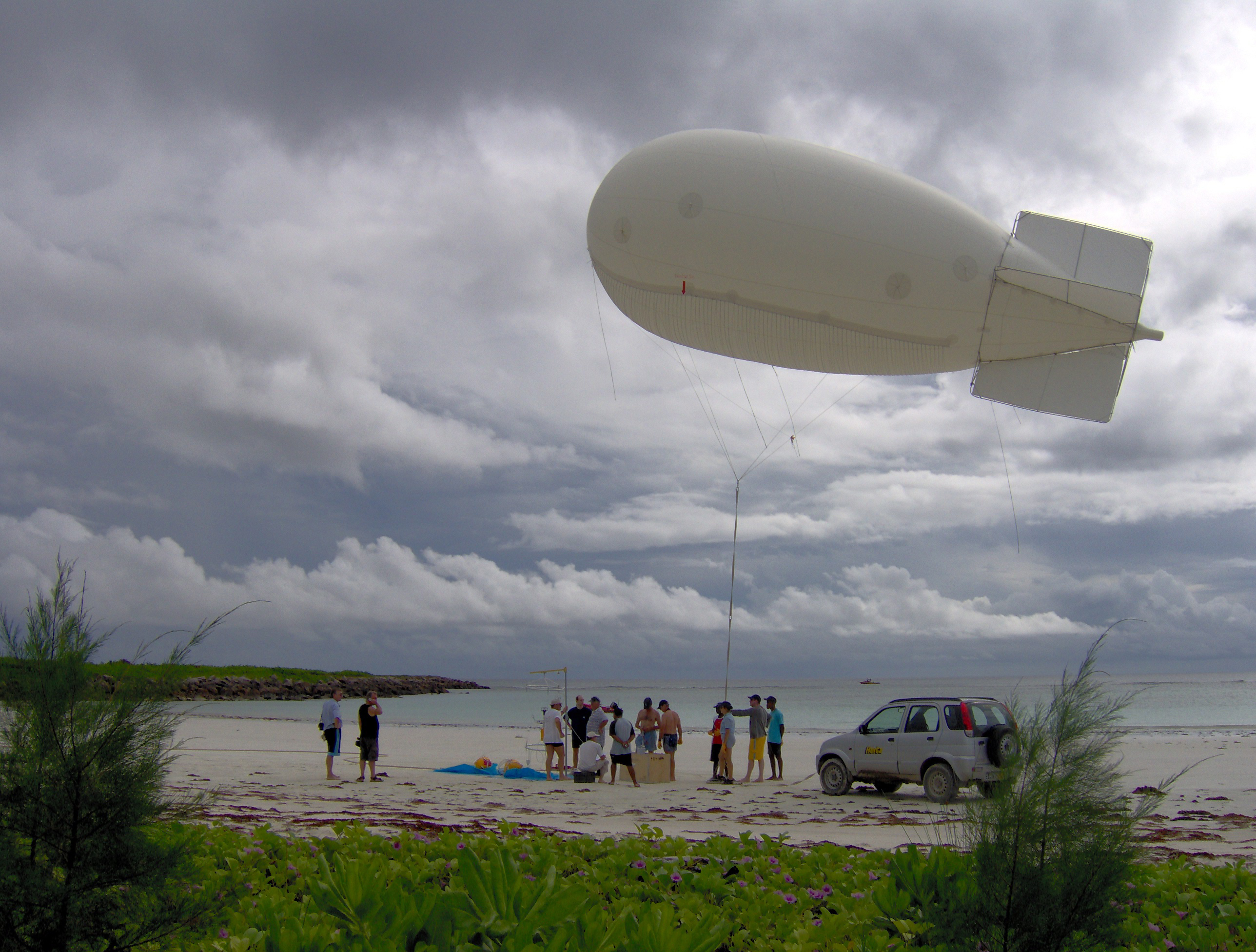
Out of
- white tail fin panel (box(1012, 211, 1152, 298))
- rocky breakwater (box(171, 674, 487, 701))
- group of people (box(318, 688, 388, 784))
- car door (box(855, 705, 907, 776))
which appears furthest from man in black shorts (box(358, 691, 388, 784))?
rocky breakwater (box(171, 674, 487, 701))

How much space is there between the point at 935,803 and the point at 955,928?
11321 mm

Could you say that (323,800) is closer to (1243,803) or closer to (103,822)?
(103,822)

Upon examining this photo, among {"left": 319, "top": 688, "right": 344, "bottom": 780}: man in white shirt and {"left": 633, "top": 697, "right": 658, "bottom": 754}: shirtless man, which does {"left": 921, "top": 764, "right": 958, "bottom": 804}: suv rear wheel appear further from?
{"left": 319, "top": 688, "right": 344, "bottom": 780}: man in white shirt

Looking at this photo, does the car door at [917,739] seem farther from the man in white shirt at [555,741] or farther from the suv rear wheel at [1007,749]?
the suv rear wheel at [1007,749]

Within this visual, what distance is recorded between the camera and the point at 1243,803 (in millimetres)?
14945

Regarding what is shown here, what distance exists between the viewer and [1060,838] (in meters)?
4.25

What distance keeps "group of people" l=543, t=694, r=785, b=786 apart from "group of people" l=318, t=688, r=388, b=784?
11.9 feet

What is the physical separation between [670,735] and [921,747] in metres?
5.67

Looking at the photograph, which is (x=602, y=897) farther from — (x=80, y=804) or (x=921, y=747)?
(x=921, y=747)

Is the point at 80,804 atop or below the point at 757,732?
atop

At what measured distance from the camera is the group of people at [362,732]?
1739cm

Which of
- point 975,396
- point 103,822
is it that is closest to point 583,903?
point 103,822

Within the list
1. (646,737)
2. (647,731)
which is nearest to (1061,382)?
(647,731)

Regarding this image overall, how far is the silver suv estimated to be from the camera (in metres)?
15.0
